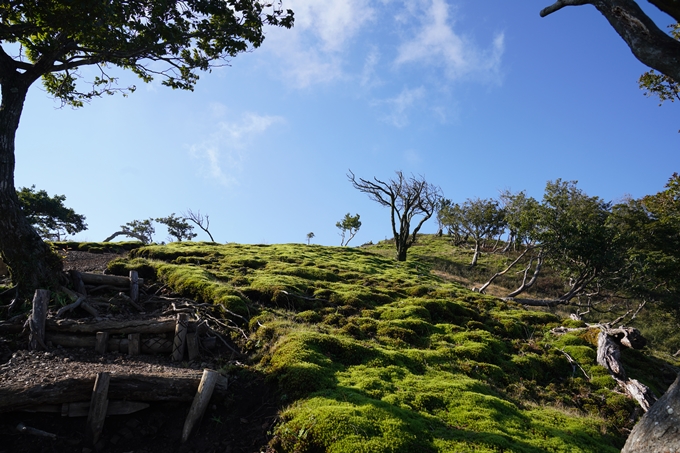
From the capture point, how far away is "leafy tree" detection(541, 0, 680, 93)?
610 cm

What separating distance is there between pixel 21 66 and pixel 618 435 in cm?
1921

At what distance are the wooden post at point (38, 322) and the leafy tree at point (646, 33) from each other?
540 inches

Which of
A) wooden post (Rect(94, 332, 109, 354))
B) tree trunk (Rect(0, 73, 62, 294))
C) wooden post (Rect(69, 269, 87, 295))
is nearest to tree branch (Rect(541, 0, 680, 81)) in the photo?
wooden post (Rect(94, 332, 109, 354))

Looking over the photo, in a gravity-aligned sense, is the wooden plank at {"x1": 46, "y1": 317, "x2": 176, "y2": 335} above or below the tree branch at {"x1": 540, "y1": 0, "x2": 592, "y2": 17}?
below

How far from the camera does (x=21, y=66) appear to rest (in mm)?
12258

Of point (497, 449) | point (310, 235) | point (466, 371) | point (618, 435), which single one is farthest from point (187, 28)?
point (310, 235)

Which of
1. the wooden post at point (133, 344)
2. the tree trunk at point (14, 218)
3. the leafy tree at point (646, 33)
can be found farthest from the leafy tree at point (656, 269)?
the tree trunk at point (14, 218)

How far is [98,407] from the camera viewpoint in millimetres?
7043

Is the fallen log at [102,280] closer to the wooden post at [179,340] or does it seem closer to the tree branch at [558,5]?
the wooden post at [179,340]

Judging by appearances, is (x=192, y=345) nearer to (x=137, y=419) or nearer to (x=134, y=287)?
(x=137, y=419)

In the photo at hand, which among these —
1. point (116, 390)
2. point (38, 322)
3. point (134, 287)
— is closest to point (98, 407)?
point (116, 390)

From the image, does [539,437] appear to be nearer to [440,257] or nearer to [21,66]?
[21,66]

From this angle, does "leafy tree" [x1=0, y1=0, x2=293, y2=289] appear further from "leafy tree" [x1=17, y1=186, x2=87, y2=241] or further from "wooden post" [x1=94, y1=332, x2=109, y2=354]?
"leafy tree" [x1=17, y1=186, x2=87, y2=241]

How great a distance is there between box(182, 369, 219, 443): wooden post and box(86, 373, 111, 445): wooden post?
4.86ft
